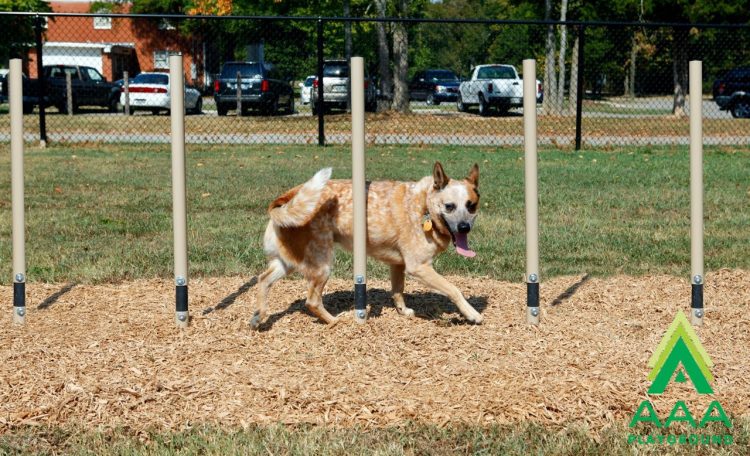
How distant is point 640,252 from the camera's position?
870cm

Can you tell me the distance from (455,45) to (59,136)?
171 ft

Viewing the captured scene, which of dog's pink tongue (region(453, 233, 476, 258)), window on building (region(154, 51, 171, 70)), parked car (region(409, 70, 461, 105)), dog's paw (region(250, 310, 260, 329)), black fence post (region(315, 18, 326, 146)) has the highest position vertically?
window on building (region(154, 51, 171, 70))

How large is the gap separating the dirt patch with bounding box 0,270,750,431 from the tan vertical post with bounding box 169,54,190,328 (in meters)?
0.19

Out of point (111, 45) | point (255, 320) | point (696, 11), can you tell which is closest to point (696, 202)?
point (255, 320)

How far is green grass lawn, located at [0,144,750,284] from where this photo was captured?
8234 millimetres

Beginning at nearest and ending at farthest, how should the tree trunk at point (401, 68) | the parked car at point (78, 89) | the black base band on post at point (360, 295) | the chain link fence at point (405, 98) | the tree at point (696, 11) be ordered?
the black base band on post at point (360, 295) < the chain link fence at point (405, 98) < the tree trunk at point (401, 68) < the parked car at point (78, 89) < the tree at point (696, 11)

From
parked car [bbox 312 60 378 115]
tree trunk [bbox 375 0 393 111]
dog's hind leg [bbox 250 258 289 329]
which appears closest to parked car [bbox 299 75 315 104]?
parked car [bbox 312 60 378 115]

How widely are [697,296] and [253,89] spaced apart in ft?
55.2

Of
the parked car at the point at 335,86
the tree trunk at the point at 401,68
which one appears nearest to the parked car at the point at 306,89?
the parked car at the point at 335,86

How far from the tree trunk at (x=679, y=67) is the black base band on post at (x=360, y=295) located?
15705 mm

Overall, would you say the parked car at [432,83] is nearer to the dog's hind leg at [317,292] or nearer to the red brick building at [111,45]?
the red brick building at [111,45]

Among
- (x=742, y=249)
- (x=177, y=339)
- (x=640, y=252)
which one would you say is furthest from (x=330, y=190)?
(x=742, y=249)

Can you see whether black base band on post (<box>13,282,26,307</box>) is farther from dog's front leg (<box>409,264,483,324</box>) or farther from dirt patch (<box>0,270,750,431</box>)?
dog's front leg (<box>409,264,483,324</box>)

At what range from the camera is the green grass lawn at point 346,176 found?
8.23m
